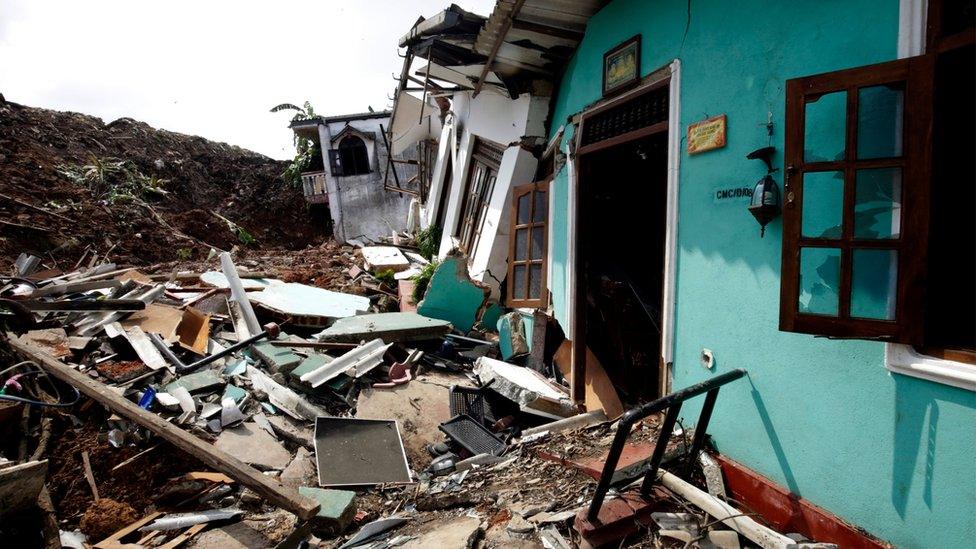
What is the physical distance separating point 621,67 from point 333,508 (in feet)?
14.5

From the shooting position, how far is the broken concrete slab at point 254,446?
4.58 metres

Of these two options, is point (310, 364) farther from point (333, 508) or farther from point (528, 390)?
point (528, 390)

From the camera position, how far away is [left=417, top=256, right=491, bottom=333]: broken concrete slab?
7246 millimetres

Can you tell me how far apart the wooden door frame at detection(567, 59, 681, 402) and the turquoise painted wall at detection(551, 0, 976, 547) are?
8 centimetres

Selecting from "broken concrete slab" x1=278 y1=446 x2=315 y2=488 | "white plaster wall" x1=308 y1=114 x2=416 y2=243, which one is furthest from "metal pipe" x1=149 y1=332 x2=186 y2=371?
"white plaster wall" x1=308 y1=114 x2=416 y2=243

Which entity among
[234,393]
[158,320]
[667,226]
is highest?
[667,226]

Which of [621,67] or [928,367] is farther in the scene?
[621,67]

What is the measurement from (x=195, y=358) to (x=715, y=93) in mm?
6276

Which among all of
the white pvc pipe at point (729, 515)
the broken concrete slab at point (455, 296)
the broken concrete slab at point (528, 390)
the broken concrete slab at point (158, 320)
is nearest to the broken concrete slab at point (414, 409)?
the broken concrete slab at point (528, 390)

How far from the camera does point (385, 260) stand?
10484mm

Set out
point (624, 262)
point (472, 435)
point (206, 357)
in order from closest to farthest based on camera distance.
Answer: point (472, 435) < point (624, 262) < point (206, 357)

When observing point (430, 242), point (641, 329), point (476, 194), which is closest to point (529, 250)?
point (641, 329)

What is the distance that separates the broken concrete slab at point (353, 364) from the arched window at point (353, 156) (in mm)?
16030

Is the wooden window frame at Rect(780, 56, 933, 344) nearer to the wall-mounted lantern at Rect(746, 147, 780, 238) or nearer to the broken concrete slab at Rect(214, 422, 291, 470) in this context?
the wall-mounted lantern at Rect(746, 147, 780, 238)
